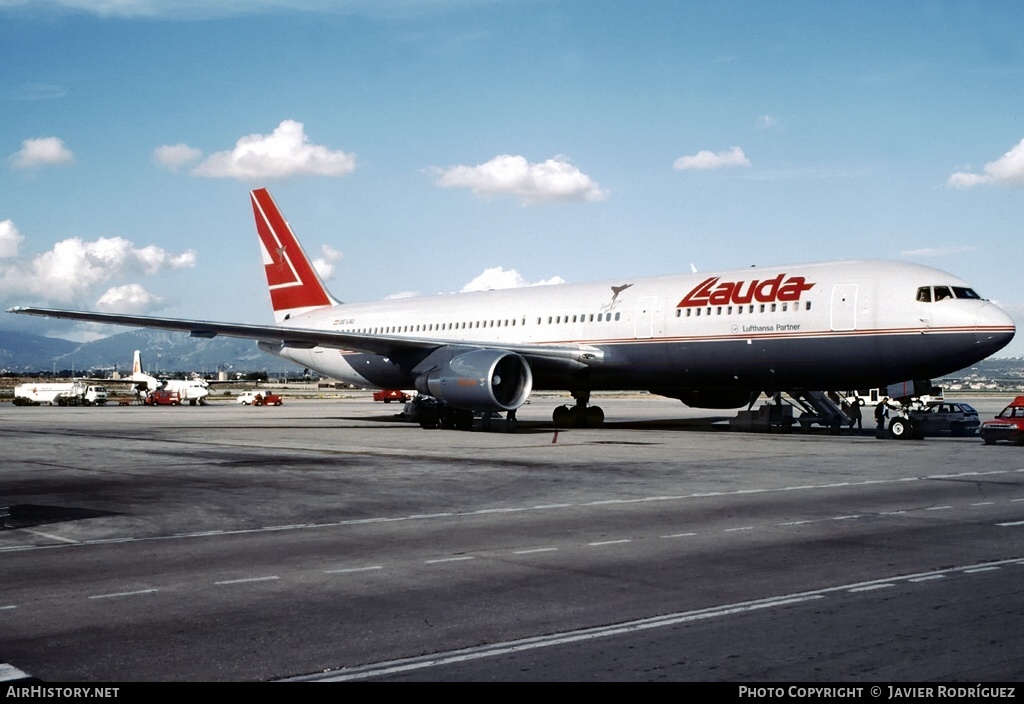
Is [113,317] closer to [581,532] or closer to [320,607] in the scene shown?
[581,532]

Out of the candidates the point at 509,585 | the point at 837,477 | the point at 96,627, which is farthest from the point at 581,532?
the point at 837,477

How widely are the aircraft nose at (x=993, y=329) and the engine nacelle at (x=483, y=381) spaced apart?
12867mm

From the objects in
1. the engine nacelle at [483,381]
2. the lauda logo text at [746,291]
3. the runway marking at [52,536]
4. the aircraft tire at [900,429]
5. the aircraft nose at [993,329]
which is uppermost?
the lauda logo text at [746,291]

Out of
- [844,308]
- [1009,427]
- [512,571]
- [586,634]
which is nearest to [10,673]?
[586,634]

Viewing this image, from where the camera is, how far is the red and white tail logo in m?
45.3

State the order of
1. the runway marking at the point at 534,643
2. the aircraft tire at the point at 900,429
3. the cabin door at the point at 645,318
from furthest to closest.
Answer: the cabin door at the point at 645,318
the aircraft tire at the point at 900,429
the runway marking at the point at 534,643

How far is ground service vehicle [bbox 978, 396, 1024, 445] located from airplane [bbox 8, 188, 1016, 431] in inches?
86.8

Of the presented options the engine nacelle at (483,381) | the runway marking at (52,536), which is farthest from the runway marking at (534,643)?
the engine nacelle at (483,381)

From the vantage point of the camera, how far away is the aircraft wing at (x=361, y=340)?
32.9 m

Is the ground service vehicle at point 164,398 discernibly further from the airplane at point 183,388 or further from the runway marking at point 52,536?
the runway marking at point 52,536

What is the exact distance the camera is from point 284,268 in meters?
46.2

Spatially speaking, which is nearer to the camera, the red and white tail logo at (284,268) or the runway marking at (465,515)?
the runway marking at (465,515)

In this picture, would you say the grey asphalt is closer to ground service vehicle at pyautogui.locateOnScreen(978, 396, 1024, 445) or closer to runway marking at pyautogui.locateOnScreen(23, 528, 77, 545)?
runway marking at pyautogui.locateOnScreen(23, 528, 77, 545)

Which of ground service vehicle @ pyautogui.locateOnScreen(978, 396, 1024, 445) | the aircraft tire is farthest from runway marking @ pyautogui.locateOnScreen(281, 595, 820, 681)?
the aircraft tire
